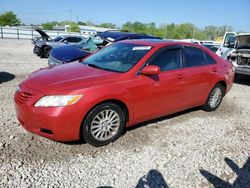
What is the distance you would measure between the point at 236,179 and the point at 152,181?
1136 millimetres

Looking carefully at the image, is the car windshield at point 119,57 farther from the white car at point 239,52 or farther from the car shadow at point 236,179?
the white car at point 239,52

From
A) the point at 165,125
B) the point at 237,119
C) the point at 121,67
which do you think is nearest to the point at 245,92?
the point at 237,119

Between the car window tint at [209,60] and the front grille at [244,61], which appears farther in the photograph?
the front grille at [244,61]

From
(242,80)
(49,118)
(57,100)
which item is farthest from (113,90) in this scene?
(242,80)

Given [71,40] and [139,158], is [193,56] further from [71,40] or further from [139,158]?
[71,40]

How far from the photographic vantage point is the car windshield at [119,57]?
4.39 metres

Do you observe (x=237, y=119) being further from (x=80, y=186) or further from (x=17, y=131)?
(x=17, y=131)

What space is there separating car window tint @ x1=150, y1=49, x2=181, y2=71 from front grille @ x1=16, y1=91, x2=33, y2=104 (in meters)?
2.01

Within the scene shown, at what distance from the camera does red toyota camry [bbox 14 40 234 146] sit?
3.56 metres

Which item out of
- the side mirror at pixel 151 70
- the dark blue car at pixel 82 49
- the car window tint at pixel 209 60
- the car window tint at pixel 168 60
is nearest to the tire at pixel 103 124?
the side mirror at pixel 151 70

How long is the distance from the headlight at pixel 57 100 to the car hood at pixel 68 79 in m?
0.07

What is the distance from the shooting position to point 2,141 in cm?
395

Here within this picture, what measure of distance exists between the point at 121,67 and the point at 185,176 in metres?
1.96

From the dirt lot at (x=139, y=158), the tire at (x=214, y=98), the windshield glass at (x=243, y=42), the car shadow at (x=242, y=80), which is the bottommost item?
the car shadow at (x=242, y=80)
